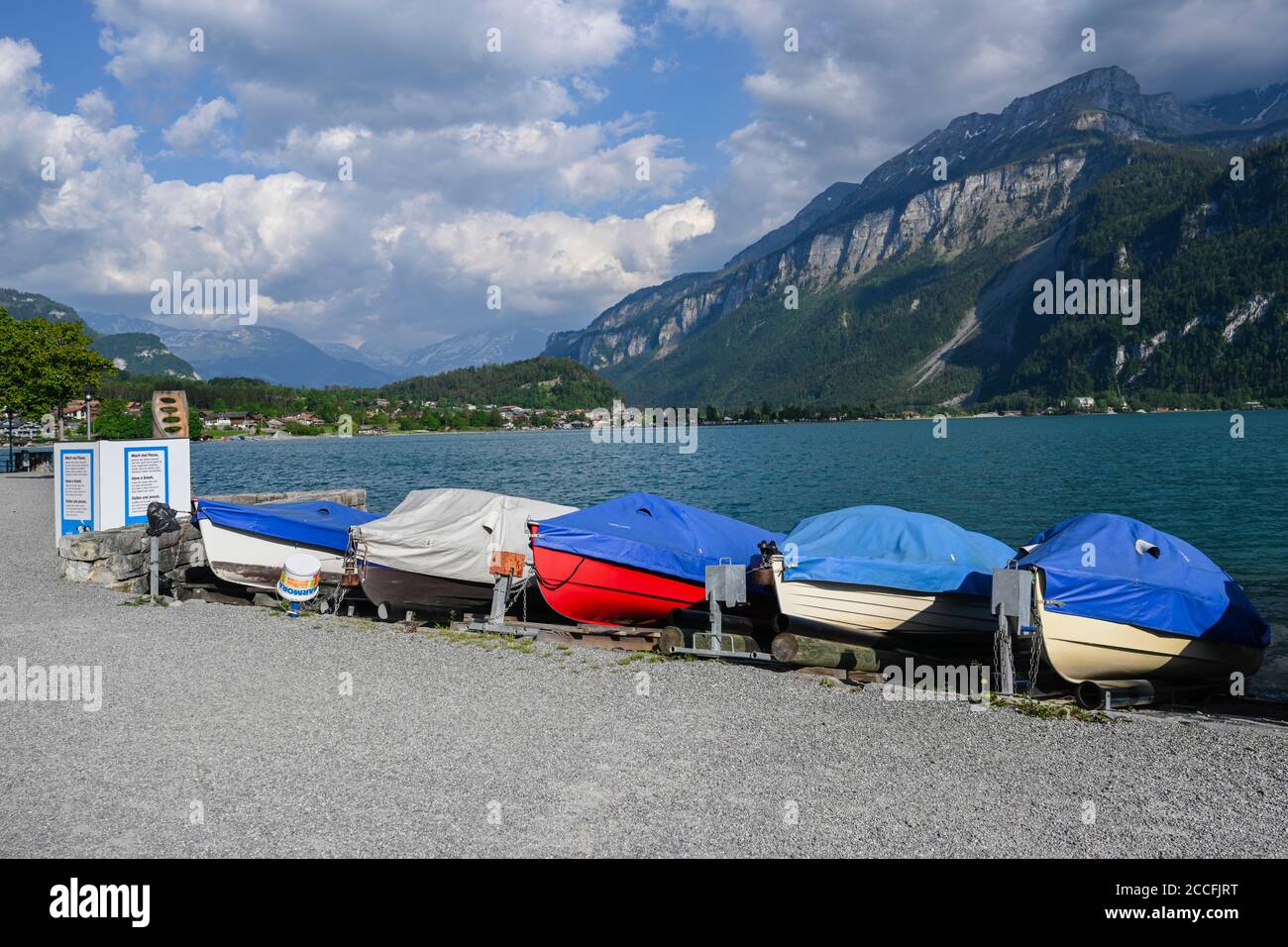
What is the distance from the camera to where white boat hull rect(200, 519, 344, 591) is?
725 inches

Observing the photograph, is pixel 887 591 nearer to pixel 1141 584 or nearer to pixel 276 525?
pixel 1141 584

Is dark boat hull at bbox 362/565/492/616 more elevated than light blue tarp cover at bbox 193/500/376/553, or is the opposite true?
light blue tarp cover at bbox 193/500/376/553

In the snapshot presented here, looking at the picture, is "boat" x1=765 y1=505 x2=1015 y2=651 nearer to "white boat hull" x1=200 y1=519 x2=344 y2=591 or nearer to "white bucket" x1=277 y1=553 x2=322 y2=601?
"white bucket" x1=277 y1=553 x2=322 y2=601

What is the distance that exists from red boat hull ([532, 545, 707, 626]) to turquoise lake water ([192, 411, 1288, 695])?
400 inches

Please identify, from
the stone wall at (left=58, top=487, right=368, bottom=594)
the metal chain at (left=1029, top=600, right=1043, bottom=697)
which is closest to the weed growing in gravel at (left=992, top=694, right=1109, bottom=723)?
the metal chain at (left=1029, top=600, right=1043, bottom=697)

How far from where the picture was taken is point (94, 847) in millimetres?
6680

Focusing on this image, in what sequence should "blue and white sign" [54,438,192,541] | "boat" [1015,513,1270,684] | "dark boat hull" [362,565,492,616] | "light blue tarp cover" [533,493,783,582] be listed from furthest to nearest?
"blue and white sign" [54,438,192,541] → "dark boat hull" [362,565,492,616] → "light blue tarp cover" [533,493,783,582] → "boat" [1015,513,1270,684]

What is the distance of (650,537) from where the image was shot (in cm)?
1598

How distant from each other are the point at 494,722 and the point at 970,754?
5.13 metres

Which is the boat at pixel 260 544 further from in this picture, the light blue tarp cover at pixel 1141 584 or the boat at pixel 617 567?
the light blue tarp cover at pixel 1141 584

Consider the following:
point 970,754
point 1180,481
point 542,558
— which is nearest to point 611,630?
point 542,558

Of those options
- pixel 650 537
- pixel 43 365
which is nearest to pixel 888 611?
pixel 650 537
